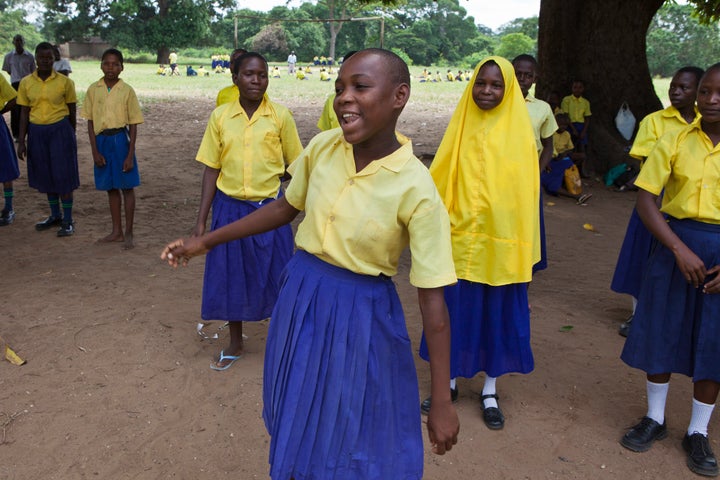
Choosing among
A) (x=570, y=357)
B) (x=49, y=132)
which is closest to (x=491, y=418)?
(x=570, y=357)

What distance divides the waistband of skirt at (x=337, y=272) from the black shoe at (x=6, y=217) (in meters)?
5.74

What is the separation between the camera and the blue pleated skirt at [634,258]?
14.0ft

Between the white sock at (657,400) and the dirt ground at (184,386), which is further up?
the white sock at (657,400)

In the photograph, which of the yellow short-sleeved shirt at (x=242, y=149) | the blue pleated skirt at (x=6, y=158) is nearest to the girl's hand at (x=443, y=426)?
the yellow short-sleeved shirt at (x=242, y=149)

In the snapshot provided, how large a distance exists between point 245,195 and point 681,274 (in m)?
2.24

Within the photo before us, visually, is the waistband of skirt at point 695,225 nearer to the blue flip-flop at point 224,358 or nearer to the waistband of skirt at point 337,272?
the waistband of skirt at point 337,272

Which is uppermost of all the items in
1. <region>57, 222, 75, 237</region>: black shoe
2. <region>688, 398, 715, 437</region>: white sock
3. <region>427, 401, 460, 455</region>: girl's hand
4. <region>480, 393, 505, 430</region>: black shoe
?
<region>427, 401, 460, 455</region>: girl's hand

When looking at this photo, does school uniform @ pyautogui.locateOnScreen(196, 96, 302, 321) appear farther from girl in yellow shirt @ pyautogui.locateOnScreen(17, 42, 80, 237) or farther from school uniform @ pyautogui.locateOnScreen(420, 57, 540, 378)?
girl in yellow shirt @ pyautogui.locateOnScreen(17, 42, 80, 237)

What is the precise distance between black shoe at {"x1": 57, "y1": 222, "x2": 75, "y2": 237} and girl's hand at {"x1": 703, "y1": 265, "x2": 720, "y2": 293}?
222 inches

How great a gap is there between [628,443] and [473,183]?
4.86ft

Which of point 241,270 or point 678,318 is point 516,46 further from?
point 678,318

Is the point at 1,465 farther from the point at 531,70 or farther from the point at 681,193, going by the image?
the point at 531,70

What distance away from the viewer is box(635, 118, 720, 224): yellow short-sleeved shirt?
2.81 meters

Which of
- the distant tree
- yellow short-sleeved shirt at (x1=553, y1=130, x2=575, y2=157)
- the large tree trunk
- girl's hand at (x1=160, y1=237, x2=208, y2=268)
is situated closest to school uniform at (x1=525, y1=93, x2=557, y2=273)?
girl's hand at (x1=160, y1=237, x2=208, y2=268)
